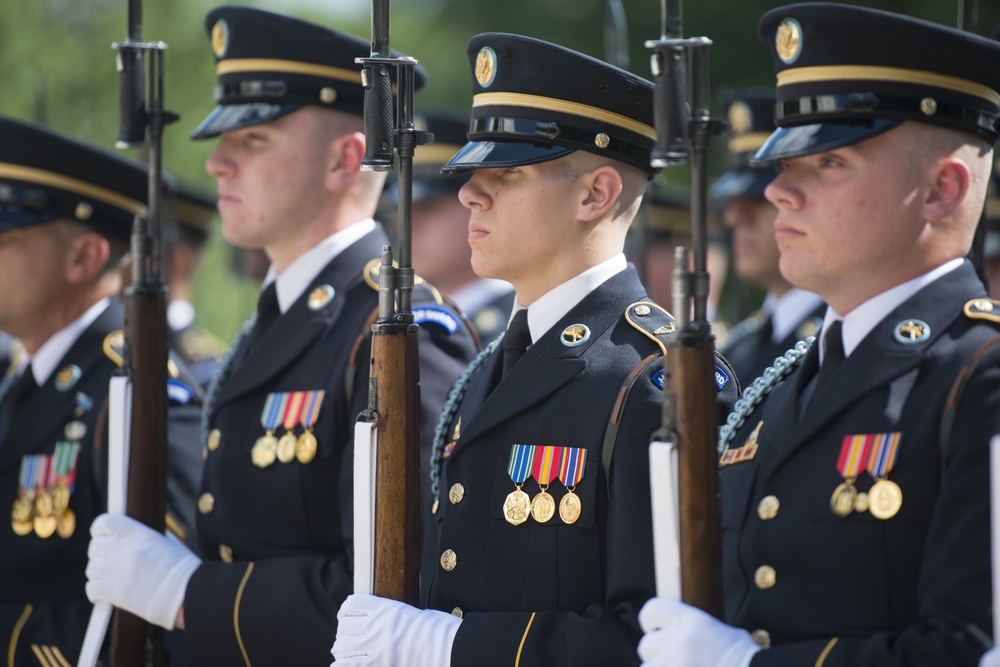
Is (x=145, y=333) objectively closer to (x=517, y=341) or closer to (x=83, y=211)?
(x=83, y=211)

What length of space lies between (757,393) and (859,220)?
597 mm

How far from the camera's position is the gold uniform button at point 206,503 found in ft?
15.9

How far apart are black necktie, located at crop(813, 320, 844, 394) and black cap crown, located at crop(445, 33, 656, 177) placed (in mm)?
917

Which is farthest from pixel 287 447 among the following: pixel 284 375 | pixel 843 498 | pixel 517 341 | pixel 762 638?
pixel 843 498

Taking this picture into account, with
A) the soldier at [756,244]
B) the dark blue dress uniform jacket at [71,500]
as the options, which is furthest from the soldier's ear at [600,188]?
the soldier at [756,244]

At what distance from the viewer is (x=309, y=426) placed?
4.65 meters

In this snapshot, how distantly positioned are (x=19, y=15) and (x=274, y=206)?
10019mm

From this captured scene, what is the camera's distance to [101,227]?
235 inches

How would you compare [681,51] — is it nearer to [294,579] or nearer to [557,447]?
[557,447]

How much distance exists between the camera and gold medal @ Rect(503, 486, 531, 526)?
151 inches

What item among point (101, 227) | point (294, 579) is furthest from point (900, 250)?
point (101, 227)

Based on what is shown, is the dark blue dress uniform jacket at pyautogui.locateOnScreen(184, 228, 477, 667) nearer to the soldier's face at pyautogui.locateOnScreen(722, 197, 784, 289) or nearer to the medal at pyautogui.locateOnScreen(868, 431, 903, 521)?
the medal at pyautogui.locateOnScreen(868, 431, 903, 521)

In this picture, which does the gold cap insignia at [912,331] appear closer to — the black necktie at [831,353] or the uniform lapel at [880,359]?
the uniform lapel at [880,359]

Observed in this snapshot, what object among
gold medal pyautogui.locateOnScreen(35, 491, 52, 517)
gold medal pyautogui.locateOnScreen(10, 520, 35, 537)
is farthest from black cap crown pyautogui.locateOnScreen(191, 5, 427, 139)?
gold medal pyautogui.locateOnScreen(10, 520, 35, 537)
